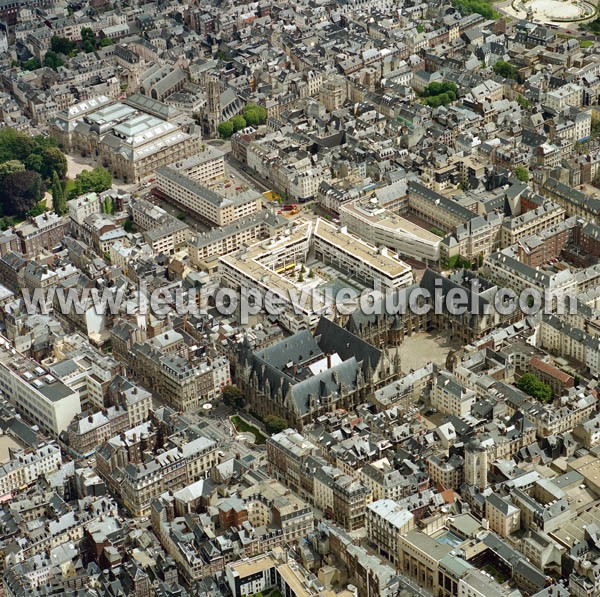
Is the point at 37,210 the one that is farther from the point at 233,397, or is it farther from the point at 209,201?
the point at 233,397

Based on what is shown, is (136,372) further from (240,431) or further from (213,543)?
(213,543)

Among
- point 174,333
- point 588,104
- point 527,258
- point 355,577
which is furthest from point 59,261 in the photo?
point 588,104

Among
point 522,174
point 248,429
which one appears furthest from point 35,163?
point 248,429

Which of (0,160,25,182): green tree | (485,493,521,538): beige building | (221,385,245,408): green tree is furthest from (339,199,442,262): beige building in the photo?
(485,493,521,538): beige building

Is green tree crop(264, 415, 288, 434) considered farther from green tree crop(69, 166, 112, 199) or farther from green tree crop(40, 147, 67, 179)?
green tree crop(40, 147, 67, 179)

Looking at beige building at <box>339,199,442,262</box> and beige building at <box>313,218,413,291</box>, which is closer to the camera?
beige building at <box>313,218,413,291</box>

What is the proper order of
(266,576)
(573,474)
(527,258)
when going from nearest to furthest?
1. (266,576)
2. (573,474)
3. (527,258)
